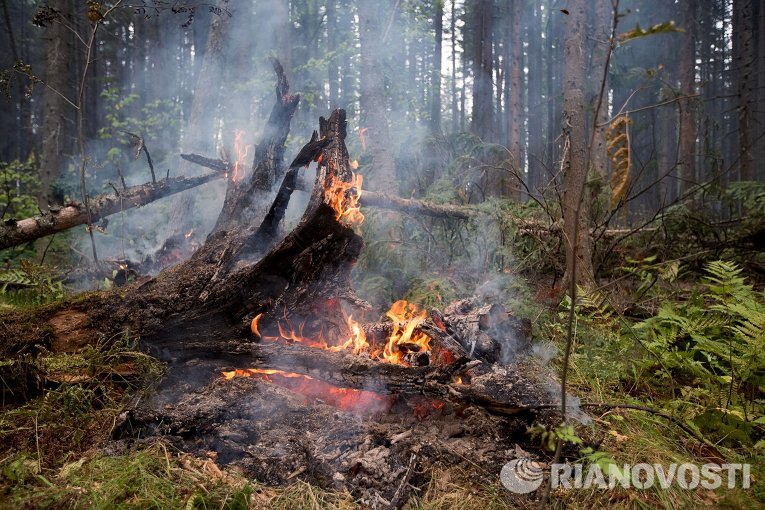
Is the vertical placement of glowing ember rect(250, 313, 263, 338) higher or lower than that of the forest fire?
higher

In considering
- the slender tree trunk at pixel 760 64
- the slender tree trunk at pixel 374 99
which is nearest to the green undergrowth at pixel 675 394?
the slender tree trunk at pixel 374 99

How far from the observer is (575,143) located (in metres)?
5.29

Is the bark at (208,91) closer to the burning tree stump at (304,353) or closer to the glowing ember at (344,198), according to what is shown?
the burning tree stump at (304,353)

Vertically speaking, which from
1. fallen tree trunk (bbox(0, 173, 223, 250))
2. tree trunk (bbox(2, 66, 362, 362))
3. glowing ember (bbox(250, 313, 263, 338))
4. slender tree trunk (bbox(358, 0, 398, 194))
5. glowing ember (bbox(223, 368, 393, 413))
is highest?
slender tree trunk (bbox(358, 0, 398, 194))

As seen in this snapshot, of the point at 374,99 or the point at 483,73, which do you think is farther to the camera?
the point at 483,73

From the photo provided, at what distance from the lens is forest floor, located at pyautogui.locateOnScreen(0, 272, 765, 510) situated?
226 centimetres

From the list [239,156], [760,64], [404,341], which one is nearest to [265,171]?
[239,156]

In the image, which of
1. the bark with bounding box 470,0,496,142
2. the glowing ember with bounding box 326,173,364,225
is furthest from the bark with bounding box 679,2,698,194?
the glowing ember with bounding box 326,173,364,225

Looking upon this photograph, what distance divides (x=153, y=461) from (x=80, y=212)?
13.1ft

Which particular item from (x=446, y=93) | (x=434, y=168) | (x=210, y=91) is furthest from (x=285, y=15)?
(x=446, y=93)

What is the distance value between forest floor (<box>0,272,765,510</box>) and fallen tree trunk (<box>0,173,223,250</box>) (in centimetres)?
172

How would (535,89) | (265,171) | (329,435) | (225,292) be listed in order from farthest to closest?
(535,89)
(265,171)
(225,292)
(329,435)

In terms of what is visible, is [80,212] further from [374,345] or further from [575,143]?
[575,143]

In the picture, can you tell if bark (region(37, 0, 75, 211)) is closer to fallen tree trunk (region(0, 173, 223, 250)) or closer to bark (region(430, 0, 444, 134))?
fallen tree trunk (region(0, 173, 223, 250))
